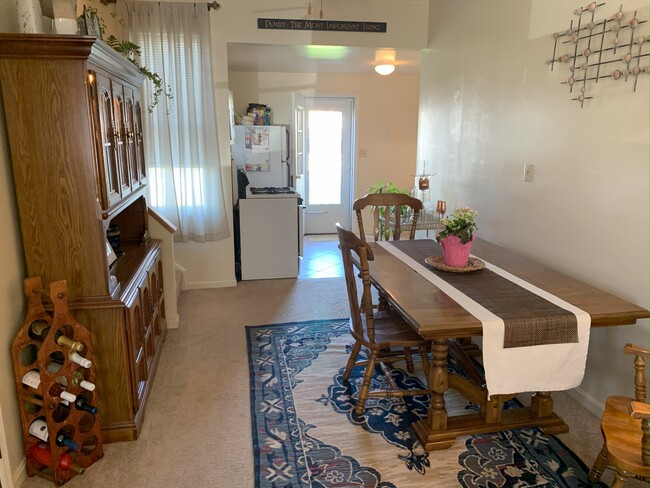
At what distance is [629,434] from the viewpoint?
1.69 metres

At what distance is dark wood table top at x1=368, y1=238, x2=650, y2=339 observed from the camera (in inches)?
74.5

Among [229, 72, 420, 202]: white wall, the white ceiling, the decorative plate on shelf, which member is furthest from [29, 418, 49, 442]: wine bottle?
[229, 72, 420, 202]: white wall

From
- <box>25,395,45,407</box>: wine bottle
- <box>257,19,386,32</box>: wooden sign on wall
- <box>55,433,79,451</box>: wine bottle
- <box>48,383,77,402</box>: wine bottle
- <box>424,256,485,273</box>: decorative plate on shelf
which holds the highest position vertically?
<box>257,19,386,32</box>: wooden sign on wall

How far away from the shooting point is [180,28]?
13.2ft

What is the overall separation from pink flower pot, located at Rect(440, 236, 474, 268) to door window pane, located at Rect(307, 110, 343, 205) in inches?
176

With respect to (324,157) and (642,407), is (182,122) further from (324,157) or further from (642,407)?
(642,407)

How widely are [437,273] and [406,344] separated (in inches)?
16.0

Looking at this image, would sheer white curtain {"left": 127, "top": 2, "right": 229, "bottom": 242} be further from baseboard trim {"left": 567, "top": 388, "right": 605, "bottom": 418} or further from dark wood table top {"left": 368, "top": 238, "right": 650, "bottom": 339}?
baseboard trim {"left": 567, "top": 388, "right": 605, "bottom": 418}

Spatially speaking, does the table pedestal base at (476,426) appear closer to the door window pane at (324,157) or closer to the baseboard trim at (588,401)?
the baseboard trim at (588,401)

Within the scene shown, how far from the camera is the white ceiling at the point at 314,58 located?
460cm

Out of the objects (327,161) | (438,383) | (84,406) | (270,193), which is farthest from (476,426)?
(327,161)

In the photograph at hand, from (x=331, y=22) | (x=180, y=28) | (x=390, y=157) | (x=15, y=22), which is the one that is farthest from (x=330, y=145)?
(x=15, y=22)

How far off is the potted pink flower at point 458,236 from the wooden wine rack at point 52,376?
5.81ft

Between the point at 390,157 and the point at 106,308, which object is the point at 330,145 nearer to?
the point at 390,157
